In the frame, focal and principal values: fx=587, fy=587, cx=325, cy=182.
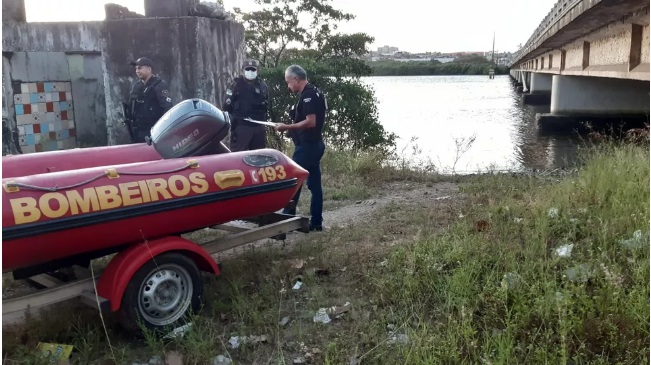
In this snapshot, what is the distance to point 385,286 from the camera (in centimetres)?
385

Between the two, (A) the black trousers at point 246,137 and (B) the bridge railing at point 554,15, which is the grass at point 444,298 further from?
(B) the bridge railing at point 554,15

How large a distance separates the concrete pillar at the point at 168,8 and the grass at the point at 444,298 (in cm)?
400

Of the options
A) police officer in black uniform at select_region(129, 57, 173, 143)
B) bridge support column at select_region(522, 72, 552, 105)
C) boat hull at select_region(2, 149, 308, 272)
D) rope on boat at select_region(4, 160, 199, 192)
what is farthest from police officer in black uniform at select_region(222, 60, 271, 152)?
bridge support column at select_region(522, 72, 552, 105)

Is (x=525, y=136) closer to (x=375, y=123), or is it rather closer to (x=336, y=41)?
(x=336, y=41)

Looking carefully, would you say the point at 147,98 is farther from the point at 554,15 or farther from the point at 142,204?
the point at 554,15

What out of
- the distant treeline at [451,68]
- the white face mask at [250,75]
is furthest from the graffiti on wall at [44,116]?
the distant treeline at [451,68]

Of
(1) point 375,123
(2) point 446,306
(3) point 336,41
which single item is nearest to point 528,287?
(2) point 446,306

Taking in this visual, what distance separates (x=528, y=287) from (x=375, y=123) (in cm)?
822

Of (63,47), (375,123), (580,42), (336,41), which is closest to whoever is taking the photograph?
(63,47)

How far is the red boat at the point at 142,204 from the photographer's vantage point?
312 centimetres

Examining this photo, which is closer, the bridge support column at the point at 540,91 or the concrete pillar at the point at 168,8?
the concrete pillar at the point at 168,8

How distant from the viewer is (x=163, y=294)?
3619 millimetres

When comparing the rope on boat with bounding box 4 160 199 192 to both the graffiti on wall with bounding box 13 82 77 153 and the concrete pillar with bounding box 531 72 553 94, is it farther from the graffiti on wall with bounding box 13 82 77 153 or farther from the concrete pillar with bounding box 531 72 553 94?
the concrete pillar with bounding box 531 72 553 94

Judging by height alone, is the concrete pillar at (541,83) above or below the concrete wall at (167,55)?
below
